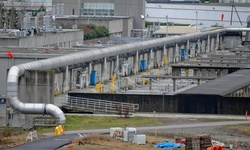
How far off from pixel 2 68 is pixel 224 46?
61699 mm

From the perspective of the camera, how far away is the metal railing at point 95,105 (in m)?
52.2

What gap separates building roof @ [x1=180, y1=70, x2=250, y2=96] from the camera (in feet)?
174

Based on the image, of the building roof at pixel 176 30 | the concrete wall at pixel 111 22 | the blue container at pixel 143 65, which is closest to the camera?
the blue container at pixel 143 65

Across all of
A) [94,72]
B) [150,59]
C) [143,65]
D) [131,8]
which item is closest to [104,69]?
[94,72]

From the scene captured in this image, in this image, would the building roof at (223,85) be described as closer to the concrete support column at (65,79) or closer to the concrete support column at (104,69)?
the concrete support column at (65,79)

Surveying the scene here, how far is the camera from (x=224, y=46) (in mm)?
114438

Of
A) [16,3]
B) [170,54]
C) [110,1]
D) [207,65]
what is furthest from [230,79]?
[16,3]

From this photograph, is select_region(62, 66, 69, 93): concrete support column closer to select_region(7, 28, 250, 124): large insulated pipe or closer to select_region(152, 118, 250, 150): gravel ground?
select_region(7, 28, 250, 124): large insulated pipe

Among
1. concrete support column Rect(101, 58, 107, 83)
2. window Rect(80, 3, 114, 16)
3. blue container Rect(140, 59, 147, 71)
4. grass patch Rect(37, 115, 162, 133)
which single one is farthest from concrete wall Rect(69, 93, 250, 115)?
window Rect(80, 3, 114, 16)

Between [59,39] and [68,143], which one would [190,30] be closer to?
[59,39]

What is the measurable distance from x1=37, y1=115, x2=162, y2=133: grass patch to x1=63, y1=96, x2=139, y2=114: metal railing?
2820mm

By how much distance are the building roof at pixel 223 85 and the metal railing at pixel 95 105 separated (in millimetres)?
3030

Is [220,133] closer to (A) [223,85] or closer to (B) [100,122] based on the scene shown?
(B) [100,122]

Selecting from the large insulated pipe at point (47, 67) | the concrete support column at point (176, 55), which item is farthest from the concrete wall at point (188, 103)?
the concrete support column at point (176, 55)
